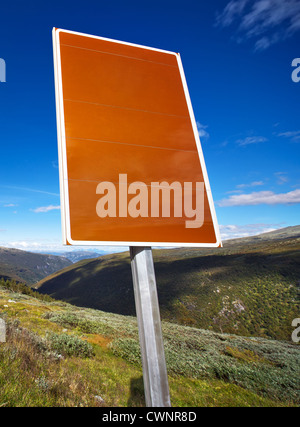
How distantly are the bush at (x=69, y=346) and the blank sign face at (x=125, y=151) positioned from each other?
25.8ft

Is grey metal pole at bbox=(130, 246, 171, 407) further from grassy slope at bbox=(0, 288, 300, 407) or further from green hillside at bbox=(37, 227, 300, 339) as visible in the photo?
green hillside at bbox=(37, 227, 300, 339)

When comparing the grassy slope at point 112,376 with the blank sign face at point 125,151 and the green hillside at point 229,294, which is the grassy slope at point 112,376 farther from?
the green hillside at point 229,294

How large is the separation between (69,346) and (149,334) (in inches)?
308

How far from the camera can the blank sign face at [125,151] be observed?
2.21 meters

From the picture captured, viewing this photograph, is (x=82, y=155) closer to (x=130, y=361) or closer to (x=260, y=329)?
(x=130, y=361)

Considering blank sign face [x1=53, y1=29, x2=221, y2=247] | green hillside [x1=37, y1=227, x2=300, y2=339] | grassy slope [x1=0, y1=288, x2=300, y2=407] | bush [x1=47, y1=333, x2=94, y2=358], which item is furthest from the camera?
Result: green hillside [x1=37, y1=227, x2=300, y2=339]

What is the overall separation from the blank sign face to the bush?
25.8 ft

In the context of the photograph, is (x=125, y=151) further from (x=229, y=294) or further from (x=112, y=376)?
(x=229, y=294)

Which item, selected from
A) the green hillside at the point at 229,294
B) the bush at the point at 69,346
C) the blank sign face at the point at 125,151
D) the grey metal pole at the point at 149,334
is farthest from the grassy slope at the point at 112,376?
the green hillside at the point at 229,294

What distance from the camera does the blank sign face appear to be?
221 centimetres

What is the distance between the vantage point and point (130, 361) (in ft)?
29.0

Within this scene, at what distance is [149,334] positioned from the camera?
2.36 meters

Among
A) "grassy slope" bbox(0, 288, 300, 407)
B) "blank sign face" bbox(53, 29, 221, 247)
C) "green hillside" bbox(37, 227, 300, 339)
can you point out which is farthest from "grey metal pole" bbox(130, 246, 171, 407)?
"green hillside" bbox(37, 227, 300, 339)
